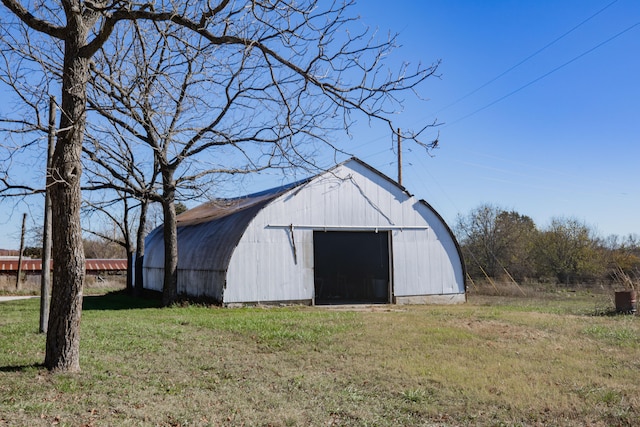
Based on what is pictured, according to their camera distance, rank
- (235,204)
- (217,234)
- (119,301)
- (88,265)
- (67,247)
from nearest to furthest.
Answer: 1. (67,247)
2. (217,234)
3. (119,301)
4. (235,204)
5. (88,265)

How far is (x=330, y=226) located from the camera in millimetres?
21047

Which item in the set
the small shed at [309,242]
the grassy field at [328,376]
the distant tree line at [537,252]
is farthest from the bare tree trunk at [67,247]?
the distant tree line at [537,252]

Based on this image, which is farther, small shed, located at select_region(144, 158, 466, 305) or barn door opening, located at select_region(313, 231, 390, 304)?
barn door opening, located at select_region(313, 231, 390, 304)

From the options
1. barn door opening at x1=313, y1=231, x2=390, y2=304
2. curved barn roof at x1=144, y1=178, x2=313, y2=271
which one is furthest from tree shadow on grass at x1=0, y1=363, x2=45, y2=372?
barn door opening at x1=313, y1=231, x2=390, y2=304

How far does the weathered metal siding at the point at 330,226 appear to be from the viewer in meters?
19.5

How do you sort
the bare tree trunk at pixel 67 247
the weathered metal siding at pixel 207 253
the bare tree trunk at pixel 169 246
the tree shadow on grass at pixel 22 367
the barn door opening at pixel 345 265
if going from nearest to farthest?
the bare tree trunk at pixel 67 247 < the tree shadow on grass at pixel 22 367 < the bare tree trunk at pixel 169 246 < the weathered metal siding at pixel 207 253 < the barn door opening at pixel 345 265

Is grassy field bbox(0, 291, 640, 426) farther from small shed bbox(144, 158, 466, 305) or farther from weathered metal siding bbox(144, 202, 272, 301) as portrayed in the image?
small shed bbox(144, 158, 466, 305)

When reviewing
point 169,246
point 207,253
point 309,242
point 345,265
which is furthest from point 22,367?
point 345,265

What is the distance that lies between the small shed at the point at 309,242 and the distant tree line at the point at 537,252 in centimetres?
1476

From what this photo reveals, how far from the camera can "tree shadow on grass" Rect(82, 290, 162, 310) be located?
19.5 meters

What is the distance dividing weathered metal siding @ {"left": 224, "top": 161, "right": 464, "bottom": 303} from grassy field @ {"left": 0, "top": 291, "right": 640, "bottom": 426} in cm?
620

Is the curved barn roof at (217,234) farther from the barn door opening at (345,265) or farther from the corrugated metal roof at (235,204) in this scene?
the barn door opening at (345,265)

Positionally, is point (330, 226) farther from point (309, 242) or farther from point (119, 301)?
point (119, 301)

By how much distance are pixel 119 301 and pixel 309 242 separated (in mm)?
8305
